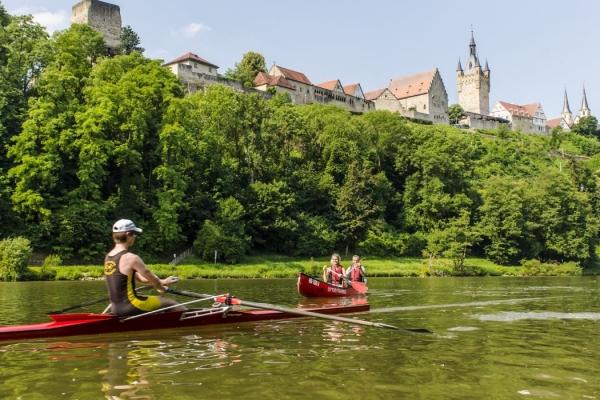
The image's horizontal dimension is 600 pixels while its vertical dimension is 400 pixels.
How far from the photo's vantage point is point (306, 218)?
2231 inches

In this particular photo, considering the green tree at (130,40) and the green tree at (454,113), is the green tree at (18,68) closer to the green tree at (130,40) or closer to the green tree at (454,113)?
the green tree at (130,40)

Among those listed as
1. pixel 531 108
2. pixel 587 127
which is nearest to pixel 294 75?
pixel 531 108

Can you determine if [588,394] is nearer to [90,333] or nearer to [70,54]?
[90,333]

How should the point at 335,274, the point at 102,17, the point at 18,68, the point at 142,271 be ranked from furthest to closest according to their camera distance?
the point at 102,17 → the point at 18,68 → the point at 335,274 → the point at 142,271

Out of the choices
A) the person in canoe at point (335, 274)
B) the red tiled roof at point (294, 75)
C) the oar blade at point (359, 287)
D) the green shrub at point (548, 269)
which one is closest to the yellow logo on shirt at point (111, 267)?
the person in canoe at point (335, 274)

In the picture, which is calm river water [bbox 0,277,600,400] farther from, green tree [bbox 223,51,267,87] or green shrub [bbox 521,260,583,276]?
green tree [bbox 223,51,267,87]

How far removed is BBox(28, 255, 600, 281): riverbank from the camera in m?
35.1

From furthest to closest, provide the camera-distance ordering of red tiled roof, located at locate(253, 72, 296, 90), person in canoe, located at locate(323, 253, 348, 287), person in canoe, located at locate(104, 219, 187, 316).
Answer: red tiled roof, located at locate(253, 72, 296, 90), person in canoe, located at locate(323, 253, 348, 287), person in canoe, located at locate(104, 219, 187, 316)

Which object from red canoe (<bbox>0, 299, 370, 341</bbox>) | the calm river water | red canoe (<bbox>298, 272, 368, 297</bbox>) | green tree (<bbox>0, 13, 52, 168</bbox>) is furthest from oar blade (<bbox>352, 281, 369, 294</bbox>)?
green tree (<bbox>0, 13, 52, 168</bbox>)

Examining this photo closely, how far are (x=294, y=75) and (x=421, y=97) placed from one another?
42.3 metres

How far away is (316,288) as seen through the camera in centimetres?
2020

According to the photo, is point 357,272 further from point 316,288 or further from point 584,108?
point 584,108

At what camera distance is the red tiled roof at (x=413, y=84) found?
133 meters

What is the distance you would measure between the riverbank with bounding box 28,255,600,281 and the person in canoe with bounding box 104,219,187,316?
26247 millimetres
